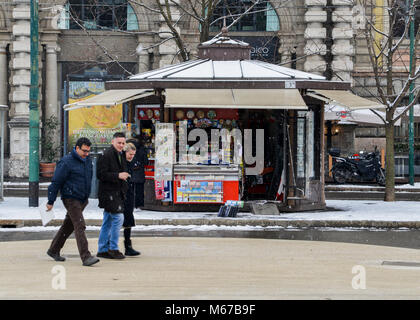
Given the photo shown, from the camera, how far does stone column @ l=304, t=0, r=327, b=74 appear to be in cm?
3198

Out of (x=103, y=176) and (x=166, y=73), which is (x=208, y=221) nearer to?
(x=166, y=73)

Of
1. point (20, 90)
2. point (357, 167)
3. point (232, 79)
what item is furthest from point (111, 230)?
point (20, 90)

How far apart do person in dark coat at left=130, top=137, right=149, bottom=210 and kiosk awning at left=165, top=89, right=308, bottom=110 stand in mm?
1598

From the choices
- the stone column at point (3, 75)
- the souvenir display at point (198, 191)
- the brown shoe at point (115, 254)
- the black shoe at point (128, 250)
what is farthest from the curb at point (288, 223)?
the stone column at point (3, 75)

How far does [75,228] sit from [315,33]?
74.2 feet

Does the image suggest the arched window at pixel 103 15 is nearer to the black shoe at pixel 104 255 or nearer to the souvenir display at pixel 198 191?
the souvenir display at pixel 198 191

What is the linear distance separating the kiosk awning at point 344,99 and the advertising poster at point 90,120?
39.9 ft

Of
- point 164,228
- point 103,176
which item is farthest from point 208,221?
point 103,176

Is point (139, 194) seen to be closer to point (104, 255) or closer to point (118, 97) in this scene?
point (118, 97)

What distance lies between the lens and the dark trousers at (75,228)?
10992mm

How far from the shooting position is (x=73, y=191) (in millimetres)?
11203

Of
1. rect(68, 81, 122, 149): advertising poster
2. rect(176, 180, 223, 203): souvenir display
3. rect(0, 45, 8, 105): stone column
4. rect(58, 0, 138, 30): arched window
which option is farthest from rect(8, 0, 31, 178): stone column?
rect(176, 180, 223, 203): souvenir display

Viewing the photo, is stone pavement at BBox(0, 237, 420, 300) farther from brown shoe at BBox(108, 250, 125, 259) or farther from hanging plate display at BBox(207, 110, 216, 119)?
hanging plate display at BBox(207, 110, 216, 119)

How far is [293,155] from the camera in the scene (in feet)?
64.6
